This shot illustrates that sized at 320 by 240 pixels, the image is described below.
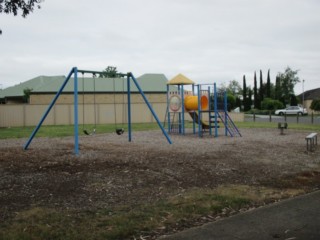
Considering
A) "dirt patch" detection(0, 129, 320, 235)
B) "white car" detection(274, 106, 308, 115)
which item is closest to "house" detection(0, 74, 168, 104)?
"white car" detection(274, 106, 308, 115)

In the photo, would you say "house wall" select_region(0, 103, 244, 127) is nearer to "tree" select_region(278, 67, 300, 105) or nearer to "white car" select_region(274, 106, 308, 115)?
"white car" select_region(274, 106, 308, 115)

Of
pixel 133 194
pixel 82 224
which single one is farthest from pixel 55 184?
pixel 82 224

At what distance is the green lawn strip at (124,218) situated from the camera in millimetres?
4598

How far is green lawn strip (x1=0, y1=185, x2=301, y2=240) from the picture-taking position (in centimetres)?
460

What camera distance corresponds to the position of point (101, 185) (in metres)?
7.10

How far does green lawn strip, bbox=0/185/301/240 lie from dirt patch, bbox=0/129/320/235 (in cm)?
30

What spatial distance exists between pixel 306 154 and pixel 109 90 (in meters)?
33.6

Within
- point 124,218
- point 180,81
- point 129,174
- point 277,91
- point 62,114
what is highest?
point 277,91

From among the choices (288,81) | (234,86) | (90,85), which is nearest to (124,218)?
(90,85)

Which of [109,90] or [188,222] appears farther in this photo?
[109,90]

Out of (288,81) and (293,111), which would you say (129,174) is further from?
(288,81)

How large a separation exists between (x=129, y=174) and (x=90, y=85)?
1460 inches

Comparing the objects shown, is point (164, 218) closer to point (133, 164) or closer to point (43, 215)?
point (43, 215)

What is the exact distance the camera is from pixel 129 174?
8.04 meters
